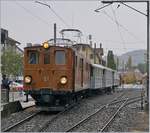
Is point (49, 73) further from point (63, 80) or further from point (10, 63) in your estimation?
point (10, 63)

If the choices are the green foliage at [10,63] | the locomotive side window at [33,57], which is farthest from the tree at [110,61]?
the locomotive side window at [33,57]

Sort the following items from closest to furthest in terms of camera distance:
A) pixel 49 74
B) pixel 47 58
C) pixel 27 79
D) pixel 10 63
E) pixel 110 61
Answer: pixel 49 74, pixel 27 79, pixel 47 58, pixel 10 63, pixel 110 61

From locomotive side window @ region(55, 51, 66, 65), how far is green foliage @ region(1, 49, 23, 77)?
3354cm

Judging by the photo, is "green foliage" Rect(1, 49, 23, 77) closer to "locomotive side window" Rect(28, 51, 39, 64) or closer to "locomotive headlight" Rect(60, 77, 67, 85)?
"locomotive side window" Rect(28, 51, 39, 64)

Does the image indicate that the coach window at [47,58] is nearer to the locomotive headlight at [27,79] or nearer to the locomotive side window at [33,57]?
the locomotive side window at [33,57]

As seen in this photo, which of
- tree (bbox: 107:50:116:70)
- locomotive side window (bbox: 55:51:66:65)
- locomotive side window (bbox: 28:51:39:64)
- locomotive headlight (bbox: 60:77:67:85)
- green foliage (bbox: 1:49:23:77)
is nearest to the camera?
locomotive headlight (bbox: 60:77:67:85)

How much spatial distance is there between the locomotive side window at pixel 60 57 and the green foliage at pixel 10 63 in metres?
33.5

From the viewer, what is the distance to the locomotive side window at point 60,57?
20.0 metres

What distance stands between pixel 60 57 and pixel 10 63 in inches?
1376

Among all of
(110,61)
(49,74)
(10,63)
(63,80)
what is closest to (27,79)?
(49,74)

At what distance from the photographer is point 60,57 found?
66.0ft

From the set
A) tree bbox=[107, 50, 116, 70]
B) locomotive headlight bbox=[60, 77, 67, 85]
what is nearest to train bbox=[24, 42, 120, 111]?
locomotive headlight bbox=[60, 77, 67, 85]

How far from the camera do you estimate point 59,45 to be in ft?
66.6

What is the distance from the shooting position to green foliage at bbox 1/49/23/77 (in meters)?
53.9
